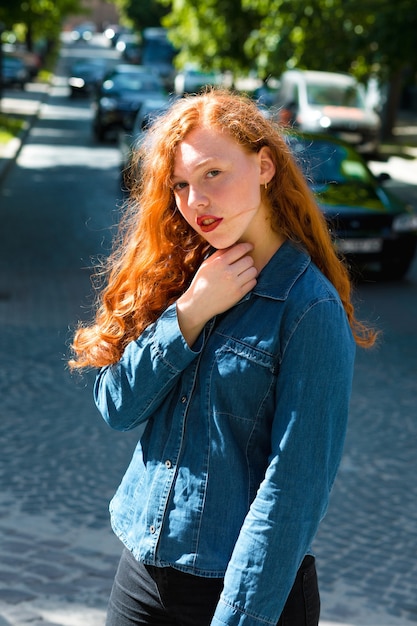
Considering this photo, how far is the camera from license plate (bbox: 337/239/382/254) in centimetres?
1200

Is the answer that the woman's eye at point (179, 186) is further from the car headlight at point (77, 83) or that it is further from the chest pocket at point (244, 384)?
the car headlight at point (77, 83)

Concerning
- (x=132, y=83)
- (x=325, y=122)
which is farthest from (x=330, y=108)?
(x=132, y=83)

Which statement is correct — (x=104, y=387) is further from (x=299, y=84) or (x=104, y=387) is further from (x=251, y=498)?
(x=299, y=84)

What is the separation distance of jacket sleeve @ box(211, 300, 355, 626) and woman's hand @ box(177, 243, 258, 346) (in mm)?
172

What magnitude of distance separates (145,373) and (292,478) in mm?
378

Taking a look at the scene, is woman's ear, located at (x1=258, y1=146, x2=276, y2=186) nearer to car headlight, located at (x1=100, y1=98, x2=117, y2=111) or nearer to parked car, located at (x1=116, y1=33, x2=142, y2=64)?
car headlight, located at (x1=100, y1=98, x2=117, y2=111)

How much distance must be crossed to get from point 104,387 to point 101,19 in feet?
428

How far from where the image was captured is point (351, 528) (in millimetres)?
5250

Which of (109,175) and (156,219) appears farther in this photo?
(109,175)

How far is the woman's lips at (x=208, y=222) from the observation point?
2102 mm

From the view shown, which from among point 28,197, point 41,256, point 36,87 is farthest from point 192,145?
point 36,87

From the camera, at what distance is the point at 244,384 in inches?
79.3

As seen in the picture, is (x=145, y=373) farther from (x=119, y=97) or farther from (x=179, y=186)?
(x=119, y=97)

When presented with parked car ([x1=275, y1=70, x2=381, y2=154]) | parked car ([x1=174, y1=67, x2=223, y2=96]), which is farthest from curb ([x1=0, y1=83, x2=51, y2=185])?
parked car ([x1=275, y1=70, x2=381, y2=154])
